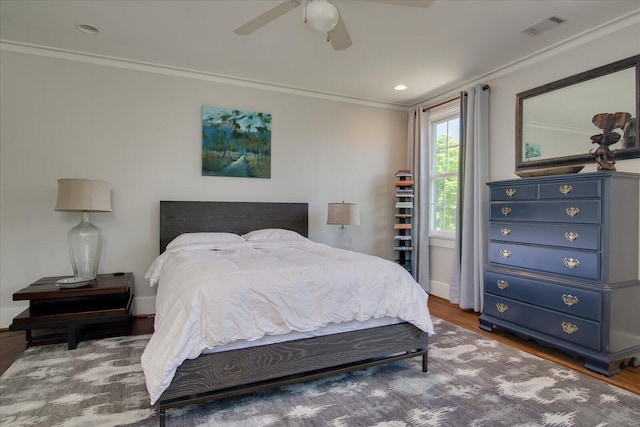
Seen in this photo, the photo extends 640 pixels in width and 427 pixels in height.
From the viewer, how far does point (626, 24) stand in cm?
278

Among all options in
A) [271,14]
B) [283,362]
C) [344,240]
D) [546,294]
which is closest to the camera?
[283,362]

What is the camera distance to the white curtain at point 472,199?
3883mm

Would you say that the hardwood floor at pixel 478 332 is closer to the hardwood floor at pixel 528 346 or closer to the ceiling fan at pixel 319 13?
the hardwood floor at pixel 528 346

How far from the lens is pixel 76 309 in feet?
10.0

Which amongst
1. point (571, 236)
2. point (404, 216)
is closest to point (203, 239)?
point (404, 216)

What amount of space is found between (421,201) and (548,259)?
2.10m

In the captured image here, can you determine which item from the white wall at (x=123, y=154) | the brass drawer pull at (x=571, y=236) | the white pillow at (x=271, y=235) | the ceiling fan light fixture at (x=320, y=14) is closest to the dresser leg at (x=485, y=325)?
the brass drawer pull at (x=571, y=236)

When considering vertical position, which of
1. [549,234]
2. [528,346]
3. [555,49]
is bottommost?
[528,346]

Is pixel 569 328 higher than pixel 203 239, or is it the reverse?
pixel 203 239

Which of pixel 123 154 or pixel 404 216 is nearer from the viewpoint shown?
pixel 123 154

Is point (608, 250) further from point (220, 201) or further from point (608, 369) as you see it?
point (220, 201)

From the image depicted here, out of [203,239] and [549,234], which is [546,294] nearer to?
[549,234]

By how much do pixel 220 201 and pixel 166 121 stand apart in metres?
1.03

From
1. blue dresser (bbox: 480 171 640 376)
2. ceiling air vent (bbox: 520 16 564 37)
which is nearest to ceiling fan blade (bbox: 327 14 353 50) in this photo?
ceiling air vent (bbox: 520 16 564 37)
